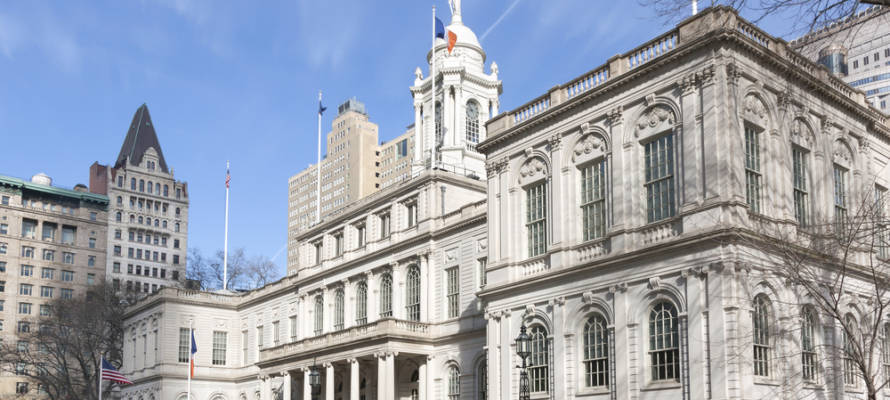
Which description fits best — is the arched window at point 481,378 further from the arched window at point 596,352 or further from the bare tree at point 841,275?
the bare tree at point 841,275

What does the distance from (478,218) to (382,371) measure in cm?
838

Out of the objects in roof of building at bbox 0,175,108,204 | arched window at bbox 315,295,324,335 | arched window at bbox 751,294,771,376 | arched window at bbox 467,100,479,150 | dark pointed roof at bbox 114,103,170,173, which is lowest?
arched window at bbox 751,294,771,376

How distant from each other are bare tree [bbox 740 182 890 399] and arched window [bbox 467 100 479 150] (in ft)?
90.3

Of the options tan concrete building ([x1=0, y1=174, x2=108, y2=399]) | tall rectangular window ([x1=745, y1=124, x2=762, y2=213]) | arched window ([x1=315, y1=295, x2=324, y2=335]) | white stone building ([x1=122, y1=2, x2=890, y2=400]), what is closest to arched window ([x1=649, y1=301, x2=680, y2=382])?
white stone building ([x1=122, y1=2, x2=890, y2=400])

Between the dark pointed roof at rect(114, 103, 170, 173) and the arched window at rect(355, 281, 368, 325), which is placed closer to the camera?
the arched window at rect(355, 281, 368, 325)

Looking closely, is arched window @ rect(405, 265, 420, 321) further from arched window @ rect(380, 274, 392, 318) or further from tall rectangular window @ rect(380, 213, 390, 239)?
tall rectangular window @ rect(380, 213, 390, 239)

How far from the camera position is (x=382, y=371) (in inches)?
1676

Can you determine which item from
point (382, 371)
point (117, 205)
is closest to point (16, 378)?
point (117, 205)

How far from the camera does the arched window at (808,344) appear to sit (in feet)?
88.4

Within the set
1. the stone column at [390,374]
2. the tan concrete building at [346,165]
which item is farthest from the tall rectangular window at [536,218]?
the tan concrete building at [346,165]

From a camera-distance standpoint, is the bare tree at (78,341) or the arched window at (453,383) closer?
the arched window at (453,383)

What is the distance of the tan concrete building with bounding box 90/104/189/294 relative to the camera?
117625 mm

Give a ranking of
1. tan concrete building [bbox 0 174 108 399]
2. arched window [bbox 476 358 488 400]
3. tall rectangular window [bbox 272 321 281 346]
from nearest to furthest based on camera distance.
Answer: arched window [bbox 476 358 488 400] → tall rectangular window [bbox 272 321 281 346] → tan concrete building [bbox 0 174 108 399]

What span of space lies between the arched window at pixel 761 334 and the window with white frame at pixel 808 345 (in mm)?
1461
